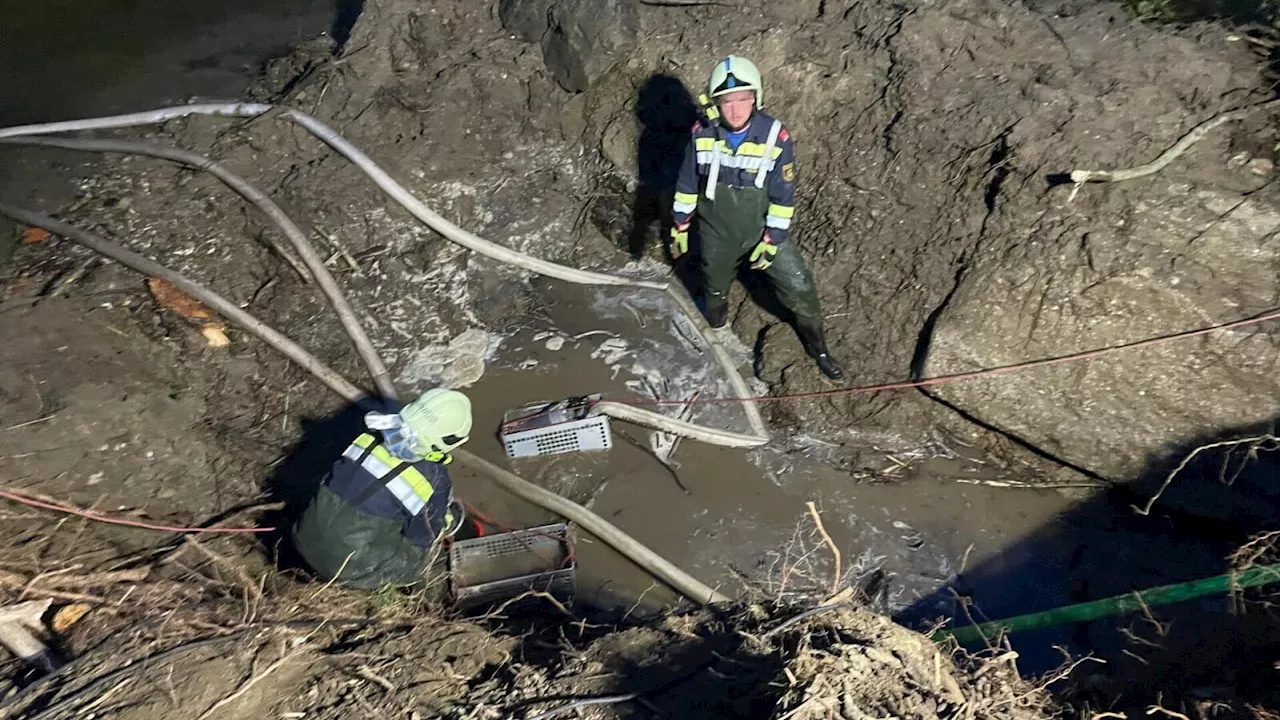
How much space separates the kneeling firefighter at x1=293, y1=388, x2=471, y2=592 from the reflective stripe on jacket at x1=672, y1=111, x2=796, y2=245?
2178 millimetres

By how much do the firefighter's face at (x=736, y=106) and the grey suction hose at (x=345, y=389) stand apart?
250 centimetres

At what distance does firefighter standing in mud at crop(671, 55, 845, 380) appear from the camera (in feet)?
15.2

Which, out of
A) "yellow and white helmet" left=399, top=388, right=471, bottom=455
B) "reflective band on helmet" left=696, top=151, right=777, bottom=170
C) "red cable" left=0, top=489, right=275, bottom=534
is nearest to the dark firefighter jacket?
"yellow and white helmet" left=399, top=388, right=471, bottom=455

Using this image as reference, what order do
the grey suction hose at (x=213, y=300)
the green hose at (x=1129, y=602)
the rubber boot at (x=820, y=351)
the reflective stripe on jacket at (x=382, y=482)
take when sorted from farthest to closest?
1. the rubber boot at (x=820, y=351)
2. the grey suction hose at (x=213, y=300)
3. the reflective stripe on jacket at (x=382, y=482)
4. the green hose at (x=1129, y=602)

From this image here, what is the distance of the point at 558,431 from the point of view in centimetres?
500

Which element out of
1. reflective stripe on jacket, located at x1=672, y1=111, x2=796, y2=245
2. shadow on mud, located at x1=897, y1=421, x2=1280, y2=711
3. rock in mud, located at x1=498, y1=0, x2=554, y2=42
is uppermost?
rock in mud, located at x1=498, y1=0, x2=554, y2=42

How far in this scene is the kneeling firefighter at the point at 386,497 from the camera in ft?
12.2

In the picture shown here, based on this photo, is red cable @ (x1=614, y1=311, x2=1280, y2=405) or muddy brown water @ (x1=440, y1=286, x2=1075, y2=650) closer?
red cable @ (x1=614, y1=311, x2=1280, y2=405)

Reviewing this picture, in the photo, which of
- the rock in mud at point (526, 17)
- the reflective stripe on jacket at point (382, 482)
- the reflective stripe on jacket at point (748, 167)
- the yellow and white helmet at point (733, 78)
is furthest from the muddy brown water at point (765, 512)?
the rock in mud at point (526, 17)

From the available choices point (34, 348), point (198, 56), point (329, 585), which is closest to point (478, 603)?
point (329, 585)

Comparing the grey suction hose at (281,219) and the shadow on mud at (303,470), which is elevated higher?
the grey suction hose at (281,219)

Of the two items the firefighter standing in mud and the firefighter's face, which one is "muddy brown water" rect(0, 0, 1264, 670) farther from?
the firefighter's face

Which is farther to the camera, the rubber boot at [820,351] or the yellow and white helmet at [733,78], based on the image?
the rubber boot at [820,351]

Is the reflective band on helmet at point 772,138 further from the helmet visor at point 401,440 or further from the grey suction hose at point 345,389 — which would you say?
the helmet visor at point 401,440
